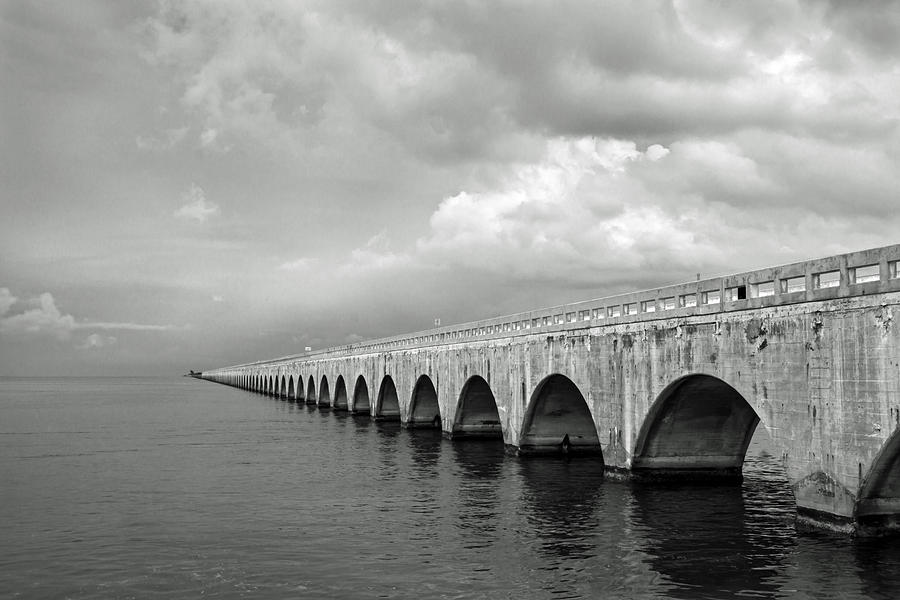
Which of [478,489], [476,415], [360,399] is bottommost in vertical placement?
[478,489]

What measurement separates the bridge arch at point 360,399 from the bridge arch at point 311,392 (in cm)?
2085

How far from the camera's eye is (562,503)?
2411 centimetres

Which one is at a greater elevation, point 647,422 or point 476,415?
point 647,422

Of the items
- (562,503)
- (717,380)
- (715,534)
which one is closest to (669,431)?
(717,380)

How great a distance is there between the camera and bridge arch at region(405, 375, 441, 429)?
50.4 metres

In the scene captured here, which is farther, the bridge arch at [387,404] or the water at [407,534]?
the bridge arch at [387,404]

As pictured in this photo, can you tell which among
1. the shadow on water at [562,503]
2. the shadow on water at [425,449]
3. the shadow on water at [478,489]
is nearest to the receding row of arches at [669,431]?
the shadow on water at [562,503]

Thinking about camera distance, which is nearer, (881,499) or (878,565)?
(878,565)

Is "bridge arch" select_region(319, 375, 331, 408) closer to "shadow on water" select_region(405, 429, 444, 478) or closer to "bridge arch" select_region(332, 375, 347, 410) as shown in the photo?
"bridge arch" select_region(332, 375, 347, 410)

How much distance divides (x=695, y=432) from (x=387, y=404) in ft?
122

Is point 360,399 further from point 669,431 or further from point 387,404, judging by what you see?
point 669,431

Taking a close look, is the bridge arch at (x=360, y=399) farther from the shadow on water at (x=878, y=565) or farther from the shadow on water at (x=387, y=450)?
the shadow on water at (x=878, y=565)

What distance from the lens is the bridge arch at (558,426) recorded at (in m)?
33.1

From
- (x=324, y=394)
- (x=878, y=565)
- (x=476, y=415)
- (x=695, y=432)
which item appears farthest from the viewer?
(x=324, y=394)
